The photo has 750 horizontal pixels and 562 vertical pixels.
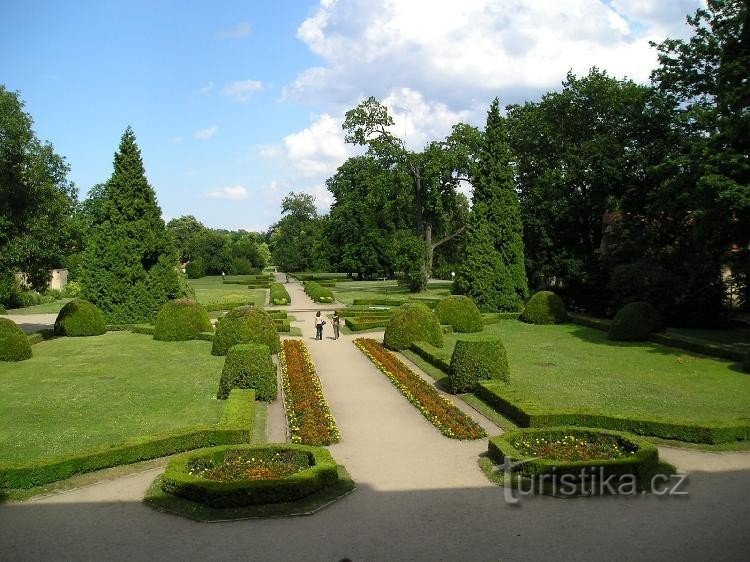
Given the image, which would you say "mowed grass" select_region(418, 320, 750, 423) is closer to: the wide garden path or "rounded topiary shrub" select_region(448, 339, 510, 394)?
"rounded topiary shrub" select_region(448, 339, 510, 394)

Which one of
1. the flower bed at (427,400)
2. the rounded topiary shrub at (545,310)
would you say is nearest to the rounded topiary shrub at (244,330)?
the flower bed at (427,400)

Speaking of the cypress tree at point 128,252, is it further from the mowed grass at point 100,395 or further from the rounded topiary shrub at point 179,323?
the mowed grass at point 100,395

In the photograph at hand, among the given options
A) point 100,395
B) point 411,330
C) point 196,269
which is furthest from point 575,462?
point 196,269

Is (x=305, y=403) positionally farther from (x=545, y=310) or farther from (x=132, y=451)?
(x=545, y=310)

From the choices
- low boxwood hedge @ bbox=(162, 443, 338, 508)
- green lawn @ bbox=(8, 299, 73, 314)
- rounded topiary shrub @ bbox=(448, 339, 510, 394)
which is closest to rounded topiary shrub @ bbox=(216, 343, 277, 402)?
rounded topiary shrub @ bbox=(448, 339, 510, 394)

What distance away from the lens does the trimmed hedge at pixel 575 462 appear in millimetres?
10664

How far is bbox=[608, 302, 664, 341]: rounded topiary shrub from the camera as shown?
26.9 meters

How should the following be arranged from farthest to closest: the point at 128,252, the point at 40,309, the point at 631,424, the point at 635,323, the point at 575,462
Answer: the point at 40,309 → the point at 128,252 → the point at 635,323 → the point at 631,424 → the point at 575,462

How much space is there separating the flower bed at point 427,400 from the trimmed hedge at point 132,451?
14.2 feet

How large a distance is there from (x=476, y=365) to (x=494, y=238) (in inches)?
895

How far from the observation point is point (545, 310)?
33719mm

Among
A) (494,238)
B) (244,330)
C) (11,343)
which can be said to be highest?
(494,238)

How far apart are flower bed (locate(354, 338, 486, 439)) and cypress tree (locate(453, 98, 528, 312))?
15.3 m

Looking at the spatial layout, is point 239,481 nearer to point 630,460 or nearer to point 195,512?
point 195,512
